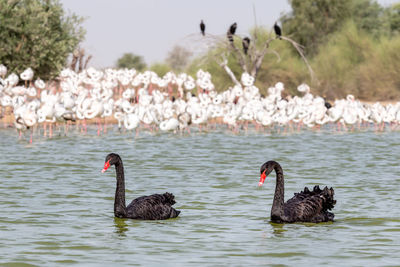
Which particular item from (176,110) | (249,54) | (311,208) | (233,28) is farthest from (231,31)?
(311,208)

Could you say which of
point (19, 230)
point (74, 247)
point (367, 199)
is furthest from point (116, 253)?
point (367, 199)

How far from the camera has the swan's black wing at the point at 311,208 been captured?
11961 millimetres

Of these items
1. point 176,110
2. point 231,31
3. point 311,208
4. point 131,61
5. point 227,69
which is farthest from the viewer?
point 131,61

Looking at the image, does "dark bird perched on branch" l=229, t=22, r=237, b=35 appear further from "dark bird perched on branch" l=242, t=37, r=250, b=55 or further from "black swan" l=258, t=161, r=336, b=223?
"black swan" l=258, t=161, r=336, b=223

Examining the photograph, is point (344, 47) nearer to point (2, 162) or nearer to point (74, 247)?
point (2, 162)

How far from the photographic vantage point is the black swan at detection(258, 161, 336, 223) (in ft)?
39.0

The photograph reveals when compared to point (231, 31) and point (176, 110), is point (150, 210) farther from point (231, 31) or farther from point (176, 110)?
point (231, 31)

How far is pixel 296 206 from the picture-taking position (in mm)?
12086

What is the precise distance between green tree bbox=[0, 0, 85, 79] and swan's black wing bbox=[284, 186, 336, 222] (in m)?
26.5

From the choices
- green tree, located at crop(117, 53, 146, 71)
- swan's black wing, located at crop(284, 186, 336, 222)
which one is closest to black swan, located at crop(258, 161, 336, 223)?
swan's black wing, located at crop(284, 186, 336, 222)

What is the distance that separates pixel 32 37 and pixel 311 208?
26868 mm

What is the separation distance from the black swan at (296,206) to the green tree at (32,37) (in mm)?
26411

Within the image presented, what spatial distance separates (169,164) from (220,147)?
5.24 meters

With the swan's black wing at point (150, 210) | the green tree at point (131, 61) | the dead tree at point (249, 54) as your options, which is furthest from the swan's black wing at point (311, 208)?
the green tree at point (131, 61)
